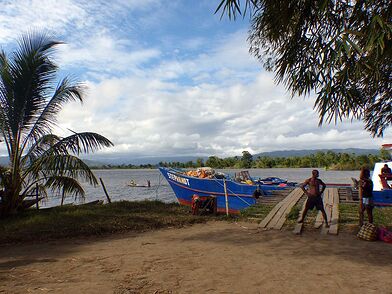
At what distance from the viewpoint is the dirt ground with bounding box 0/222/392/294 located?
498cm

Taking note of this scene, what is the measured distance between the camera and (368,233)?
7840 millimetres

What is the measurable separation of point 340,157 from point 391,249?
10196 cm

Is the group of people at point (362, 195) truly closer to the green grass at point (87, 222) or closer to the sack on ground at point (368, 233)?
the sack on ground at point (368, 233)

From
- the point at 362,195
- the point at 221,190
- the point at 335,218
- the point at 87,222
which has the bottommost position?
the point at 335,218

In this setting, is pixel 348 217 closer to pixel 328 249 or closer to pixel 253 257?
pixel 328 249

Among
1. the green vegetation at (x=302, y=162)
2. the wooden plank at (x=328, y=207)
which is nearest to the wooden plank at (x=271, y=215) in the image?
the wooden plank at (x=328, y=207)

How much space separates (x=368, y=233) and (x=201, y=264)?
4.63 m

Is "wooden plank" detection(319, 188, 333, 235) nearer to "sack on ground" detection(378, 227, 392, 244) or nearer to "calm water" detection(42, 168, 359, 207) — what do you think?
"sack on ground" detection(378, 227, 392, 244)

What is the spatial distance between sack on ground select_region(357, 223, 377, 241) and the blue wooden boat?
27.0 feet

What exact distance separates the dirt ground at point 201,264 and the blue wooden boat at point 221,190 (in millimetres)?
8338

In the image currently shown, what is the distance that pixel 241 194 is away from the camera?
17.5 meters

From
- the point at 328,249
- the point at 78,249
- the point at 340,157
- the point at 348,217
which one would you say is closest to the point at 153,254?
the point at 78,249

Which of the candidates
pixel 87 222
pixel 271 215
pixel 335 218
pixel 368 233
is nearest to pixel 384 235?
pixel 368 233

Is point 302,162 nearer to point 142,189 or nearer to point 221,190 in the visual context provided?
point 142,189
